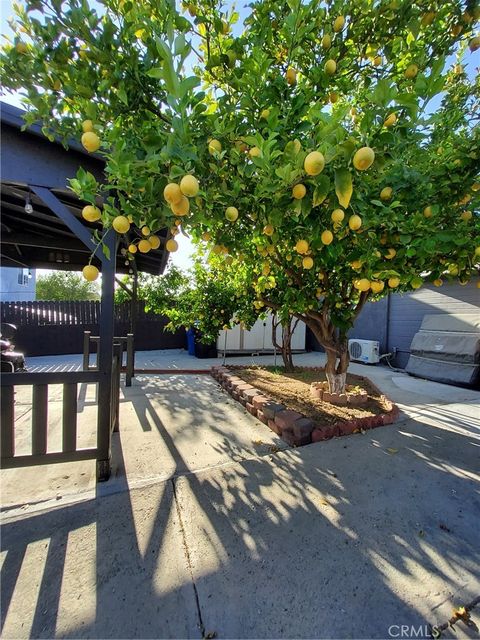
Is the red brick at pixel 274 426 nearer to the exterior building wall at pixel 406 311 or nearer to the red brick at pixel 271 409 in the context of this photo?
the red brick at pixel 271 409

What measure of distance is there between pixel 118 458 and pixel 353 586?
214 centimetres

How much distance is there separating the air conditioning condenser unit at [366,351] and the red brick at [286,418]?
5.44 metres

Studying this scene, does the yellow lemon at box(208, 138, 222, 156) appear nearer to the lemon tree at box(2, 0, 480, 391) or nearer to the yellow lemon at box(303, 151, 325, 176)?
the lemon tree at box(2, 0, 480, 391)

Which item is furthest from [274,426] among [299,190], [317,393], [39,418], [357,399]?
[299,190]

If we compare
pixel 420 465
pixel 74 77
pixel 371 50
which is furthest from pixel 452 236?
pixel 74 77

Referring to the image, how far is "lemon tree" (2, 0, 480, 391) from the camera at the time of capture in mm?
1426

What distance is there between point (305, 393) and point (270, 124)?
A: 3883mm

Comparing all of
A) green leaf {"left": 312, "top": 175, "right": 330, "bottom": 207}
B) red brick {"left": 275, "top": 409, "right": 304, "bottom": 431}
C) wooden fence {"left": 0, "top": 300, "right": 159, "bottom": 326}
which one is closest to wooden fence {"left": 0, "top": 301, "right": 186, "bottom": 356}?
wooden fence {"left": 0, "top": 300, "right": 159, "bottom": 326}

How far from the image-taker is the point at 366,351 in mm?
8570

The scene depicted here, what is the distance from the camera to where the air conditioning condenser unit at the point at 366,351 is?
333 inches

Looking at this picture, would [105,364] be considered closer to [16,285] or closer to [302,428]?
[302,428]

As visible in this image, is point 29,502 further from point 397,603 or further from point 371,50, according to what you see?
point 371,50

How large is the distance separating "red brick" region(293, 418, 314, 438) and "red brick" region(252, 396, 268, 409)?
0.77 meters

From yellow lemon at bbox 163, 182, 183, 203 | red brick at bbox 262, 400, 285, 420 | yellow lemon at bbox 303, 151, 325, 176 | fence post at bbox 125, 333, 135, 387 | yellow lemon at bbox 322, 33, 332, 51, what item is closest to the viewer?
yellow lemon at bbox 303, 151, 325, 176
